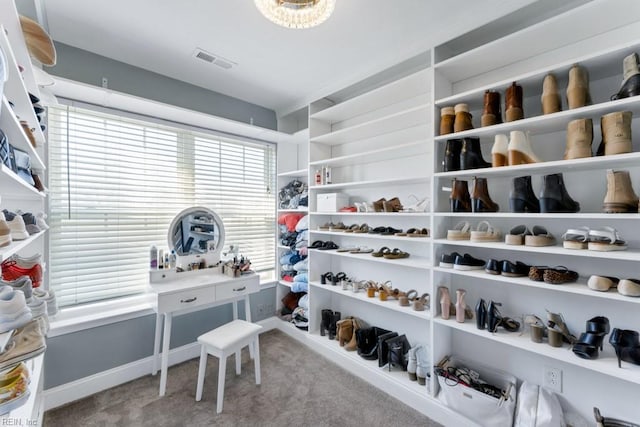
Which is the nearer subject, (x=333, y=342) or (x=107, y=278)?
(x=107, y=278)

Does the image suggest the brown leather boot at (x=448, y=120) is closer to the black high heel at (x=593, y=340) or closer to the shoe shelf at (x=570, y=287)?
the shoe shelf at (x=570, y=287)

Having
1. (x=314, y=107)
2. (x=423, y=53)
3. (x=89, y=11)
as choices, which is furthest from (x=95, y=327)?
(x=423, y=53)

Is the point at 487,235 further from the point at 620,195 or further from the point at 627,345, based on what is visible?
the point at 627,345

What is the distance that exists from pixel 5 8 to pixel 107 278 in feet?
6.27

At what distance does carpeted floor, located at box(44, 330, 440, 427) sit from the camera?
5.81 ft

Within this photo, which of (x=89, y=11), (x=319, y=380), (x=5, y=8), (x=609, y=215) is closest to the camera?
(x=5, y=8)

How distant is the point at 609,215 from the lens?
4.08 feet

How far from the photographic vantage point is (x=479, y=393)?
1.59 meters

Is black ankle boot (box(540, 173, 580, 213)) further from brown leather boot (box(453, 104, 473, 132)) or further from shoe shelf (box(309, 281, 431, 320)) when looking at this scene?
shoe shelf (box(309, 281, 431, 320))

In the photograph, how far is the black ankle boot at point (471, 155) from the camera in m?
1.72

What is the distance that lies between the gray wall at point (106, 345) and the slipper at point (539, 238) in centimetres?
265

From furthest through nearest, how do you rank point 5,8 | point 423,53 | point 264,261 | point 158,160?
point 264,261, point 158,160, point 423,53, point 5,8

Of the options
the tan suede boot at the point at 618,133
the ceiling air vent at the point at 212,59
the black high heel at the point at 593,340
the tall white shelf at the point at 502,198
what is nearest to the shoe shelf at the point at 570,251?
the tall white shelf at the point at 502,198

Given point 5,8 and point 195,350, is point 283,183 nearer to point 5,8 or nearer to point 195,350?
point 195,350
